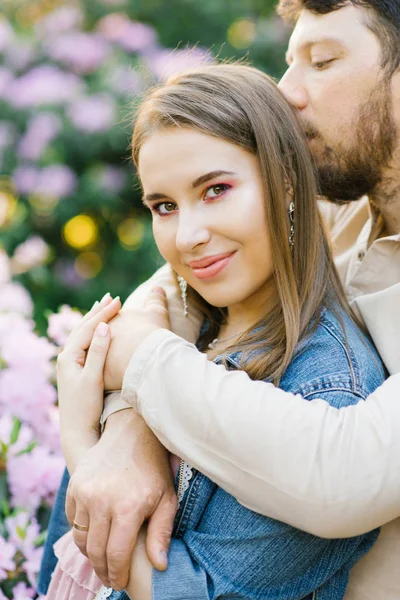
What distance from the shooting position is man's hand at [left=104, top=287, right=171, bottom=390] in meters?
1.75

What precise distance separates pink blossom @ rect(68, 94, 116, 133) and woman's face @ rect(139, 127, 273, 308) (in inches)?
93.5

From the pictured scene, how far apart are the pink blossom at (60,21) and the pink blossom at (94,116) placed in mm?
650

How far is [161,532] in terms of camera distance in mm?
1594

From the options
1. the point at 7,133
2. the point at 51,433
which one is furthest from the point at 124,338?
the point at 7,133

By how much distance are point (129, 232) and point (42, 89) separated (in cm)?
96

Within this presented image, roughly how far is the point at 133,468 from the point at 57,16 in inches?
145

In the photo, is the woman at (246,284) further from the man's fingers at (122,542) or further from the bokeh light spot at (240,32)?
the bokeh light spot at (240,32)

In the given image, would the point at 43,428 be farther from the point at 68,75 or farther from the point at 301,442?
the point at 68,75

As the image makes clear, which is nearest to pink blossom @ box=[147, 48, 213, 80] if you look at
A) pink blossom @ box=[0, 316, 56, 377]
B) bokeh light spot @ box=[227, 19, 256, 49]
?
bokeh light spot @ box=[227, 19, 256, 49]

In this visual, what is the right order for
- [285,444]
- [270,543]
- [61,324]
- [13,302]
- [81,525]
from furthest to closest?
[13,302]
[61,324]
[81,525]
[270,543]
[285,444]

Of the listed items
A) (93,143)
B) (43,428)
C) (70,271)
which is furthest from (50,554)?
(93,143)

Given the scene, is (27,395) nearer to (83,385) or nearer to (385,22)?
(83,385)

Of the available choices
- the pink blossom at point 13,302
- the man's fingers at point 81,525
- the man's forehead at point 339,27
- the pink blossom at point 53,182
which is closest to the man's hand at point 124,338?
the man's fingers at point 81,525

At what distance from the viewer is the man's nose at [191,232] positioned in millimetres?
1829
